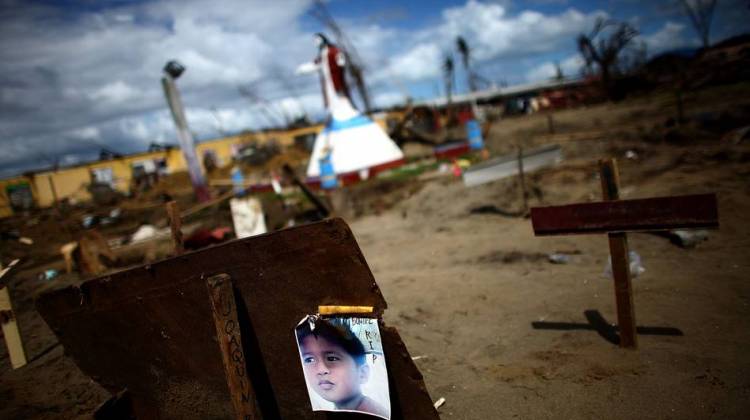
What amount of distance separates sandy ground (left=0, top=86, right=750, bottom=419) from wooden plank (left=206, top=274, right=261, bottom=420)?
1.40 metres

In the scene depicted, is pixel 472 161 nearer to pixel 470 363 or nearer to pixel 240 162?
pixel 470 363

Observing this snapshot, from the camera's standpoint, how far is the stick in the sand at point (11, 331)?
3744mm

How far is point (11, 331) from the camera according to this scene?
3807mm

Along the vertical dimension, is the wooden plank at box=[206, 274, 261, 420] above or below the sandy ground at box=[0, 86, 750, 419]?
above

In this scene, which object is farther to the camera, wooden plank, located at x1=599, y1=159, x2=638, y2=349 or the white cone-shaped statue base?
A: the white cone-shaped statue base

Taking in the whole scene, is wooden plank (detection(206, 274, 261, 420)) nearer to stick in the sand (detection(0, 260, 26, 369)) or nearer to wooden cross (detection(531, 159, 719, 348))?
wooden cross (detection(531, 159, 719, 348))

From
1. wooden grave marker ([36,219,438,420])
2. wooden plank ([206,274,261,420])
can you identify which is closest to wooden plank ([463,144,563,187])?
wooden grave marker ([36,219,438,420])

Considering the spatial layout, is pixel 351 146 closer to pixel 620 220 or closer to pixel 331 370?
pixel 620 220

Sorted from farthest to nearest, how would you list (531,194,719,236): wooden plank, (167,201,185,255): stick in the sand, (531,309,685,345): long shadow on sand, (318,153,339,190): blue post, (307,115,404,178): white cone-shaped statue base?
(307,115,404,178): white cone-shaped statue base → (318,153,339,190): blue post → (167,201,185,255): stick in the sand → (531,309,685,345): long shadow on sand → (531,194,719,236): wooden plank

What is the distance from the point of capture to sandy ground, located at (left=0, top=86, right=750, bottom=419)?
94.8 inches

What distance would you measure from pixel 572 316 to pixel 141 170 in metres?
36.0

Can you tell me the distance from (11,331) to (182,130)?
34.5ft

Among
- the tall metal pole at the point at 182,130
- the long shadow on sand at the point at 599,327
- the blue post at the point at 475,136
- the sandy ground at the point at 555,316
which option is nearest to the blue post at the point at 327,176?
the sandy ground at the point at 555,316

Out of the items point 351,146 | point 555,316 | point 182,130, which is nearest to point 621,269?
point 555,316
